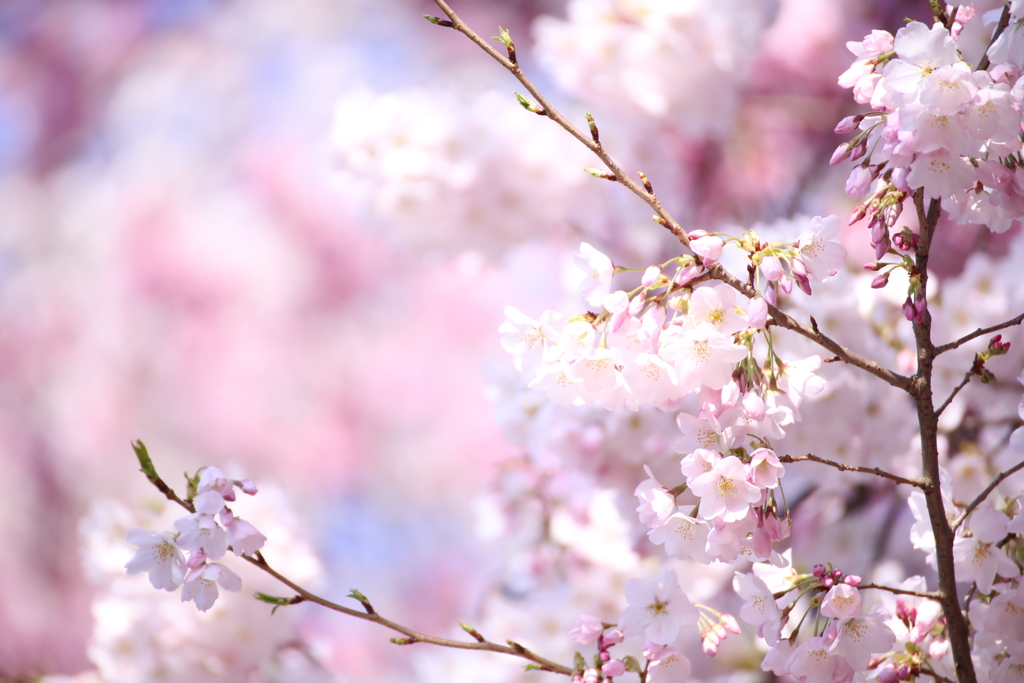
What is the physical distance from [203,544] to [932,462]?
56 centimetres

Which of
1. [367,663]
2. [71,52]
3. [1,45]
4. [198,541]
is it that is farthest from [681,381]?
[1,45]

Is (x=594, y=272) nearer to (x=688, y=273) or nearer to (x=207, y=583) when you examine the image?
(x=688, y=273)

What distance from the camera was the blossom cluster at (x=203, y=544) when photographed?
0.61 meters

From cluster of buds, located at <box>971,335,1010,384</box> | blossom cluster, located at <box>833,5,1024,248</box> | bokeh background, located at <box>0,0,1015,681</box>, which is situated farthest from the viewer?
bokeh background, located at <box>0,0,1015,681</box>

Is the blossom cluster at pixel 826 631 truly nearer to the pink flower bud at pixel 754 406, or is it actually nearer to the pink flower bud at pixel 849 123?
the pink flower bud at pixel 754 406

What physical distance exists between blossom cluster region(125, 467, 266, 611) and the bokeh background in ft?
1.58

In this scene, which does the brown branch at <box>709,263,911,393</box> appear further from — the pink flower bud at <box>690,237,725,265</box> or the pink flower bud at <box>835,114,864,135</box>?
the pink flower bud at <box>835,114,864,135</box>

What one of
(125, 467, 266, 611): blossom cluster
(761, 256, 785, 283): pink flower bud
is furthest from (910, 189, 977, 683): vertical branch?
(125, 467, 266, 611): blossom cluster

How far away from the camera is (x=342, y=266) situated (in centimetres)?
121

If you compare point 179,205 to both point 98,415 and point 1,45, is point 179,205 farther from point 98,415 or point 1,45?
point 1,45

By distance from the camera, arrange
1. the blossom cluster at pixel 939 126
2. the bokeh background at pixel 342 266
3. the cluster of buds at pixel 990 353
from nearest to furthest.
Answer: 1. the blossom cluster at pixel 939 126
2. the cluster of buds at pixel 990 353
3. the bokeh background at pixel 342 266

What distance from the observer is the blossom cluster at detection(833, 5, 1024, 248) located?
49 centimetres

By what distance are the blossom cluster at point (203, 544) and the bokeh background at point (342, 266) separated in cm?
48

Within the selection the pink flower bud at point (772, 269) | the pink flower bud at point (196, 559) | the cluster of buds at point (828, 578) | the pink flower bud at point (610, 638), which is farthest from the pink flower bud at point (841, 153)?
the pink flower bud at point (196, 559)
